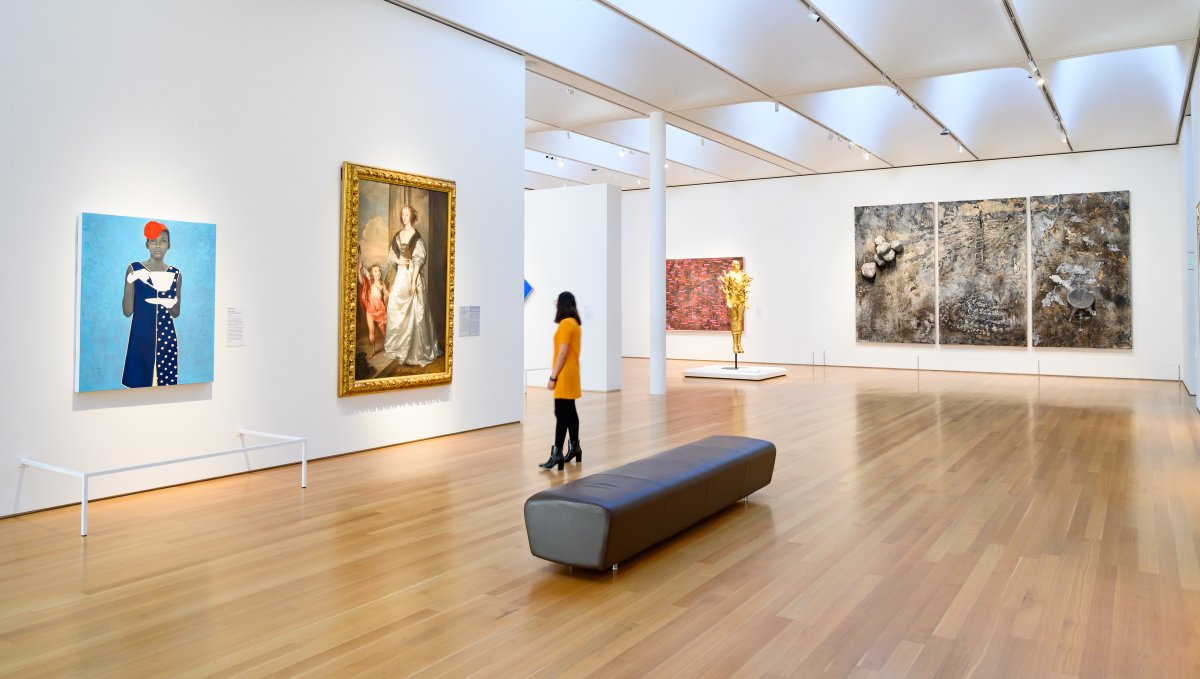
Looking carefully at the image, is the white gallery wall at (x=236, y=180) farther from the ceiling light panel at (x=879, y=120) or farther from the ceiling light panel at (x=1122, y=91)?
the ceiling light panel at (x=1122, y=91)

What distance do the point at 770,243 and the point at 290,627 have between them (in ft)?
71.6

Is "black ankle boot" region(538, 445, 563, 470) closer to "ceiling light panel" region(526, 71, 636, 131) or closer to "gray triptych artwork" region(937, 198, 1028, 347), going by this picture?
"ceiling light panel" region(526, 71, 636, 131)

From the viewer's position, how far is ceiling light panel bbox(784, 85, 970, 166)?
58.1 ft

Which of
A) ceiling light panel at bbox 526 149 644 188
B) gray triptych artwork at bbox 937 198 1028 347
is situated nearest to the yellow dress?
ceiling light panel at bbox 526 149 644 188

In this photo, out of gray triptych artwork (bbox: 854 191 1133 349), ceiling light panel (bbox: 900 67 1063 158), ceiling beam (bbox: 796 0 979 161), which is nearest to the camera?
ceiling beam (bbox: 796 0 979 161)

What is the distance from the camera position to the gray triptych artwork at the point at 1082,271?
19.9 metres

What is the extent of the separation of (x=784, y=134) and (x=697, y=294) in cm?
664

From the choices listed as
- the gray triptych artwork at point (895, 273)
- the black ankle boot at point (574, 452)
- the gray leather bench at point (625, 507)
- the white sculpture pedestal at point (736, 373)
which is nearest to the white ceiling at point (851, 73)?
the gray triptych artwork at point (895, 273)

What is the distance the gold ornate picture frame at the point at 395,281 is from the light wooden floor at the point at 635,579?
1244mm

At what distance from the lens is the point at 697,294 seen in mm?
25984

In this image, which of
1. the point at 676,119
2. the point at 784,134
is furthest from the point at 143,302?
the point at 784,134

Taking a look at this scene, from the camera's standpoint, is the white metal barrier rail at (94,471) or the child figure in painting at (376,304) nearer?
the white metal barrier rail at (94,471)

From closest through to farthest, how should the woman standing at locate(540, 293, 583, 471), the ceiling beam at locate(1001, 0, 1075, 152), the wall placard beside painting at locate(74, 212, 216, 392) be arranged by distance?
the wall placard beside painting at locate(74, 212, 216, 392)
the woman standing at locate(540, 293, 583, 471)
the ceiling beam at locate(1001, 0, 1075, 152)

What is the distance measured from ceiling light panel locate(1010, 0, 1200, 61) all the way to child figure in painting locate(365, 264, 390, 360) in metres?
9.07
